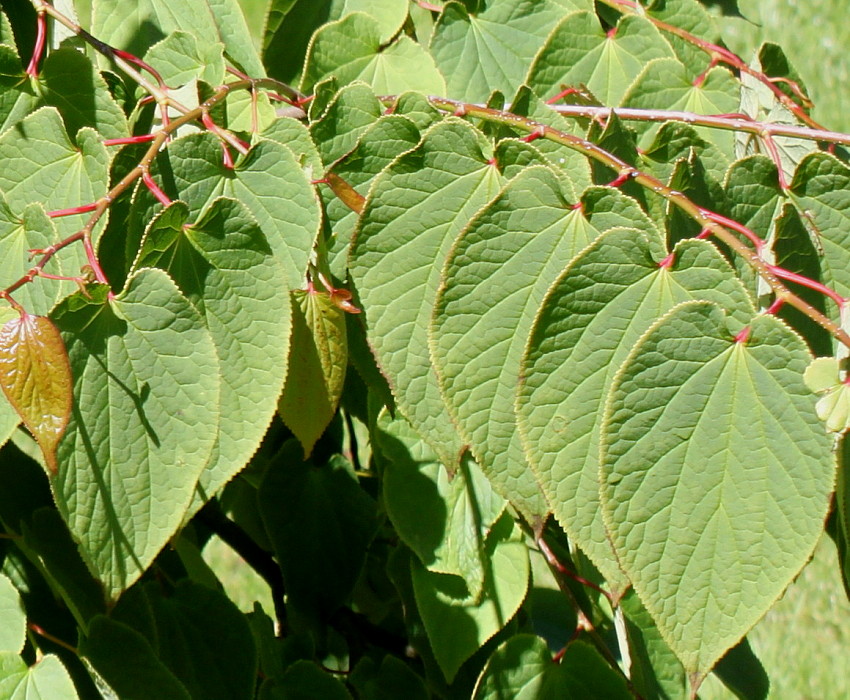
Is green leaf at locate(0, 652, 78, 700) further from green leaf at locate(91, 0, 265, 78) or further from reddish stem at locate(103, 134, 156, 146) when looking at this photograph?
green leaf at locate(91, 0, 265, 78)

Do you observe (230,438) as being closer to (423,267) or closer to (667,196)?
(423,267)

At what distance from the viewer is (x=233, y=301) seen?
58 cm

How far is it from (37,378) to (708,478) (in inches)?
13.3

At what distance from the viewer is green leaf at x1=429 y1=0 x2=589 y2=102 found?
911mm

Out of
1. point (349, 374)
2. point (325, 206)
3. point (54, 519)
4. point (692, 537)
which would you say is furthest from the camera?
point (349, 374)

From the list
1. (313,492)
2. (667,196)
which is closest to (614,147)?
(667,196)

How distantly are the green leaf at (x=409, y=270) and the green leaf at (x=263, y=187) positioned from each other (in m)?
0.04

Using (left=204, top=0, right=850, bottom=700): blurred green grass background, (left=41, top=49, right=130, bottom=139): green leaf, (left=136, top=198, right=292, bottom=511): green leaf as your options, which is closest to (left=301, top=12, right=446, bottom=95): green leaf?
(left=41, top=49, right=130, bottom=139): green leaf

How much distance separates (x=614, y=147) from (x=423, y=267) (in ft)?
0.61

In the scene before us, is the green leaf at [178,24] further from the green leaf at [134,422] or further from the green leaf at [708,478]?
the green leaf at [708,478]

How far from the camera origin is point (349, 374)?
3.08 feet

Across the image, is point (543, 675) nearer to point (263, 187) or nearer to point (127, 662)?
point (127, 662)

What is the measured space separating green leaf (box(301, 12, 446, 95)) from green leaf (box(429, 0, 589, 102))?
0.21 ft

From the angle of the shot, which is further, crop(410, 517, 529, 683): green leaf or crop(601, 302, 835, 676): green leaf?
crop(410, 517, 529, 683): green leaf
